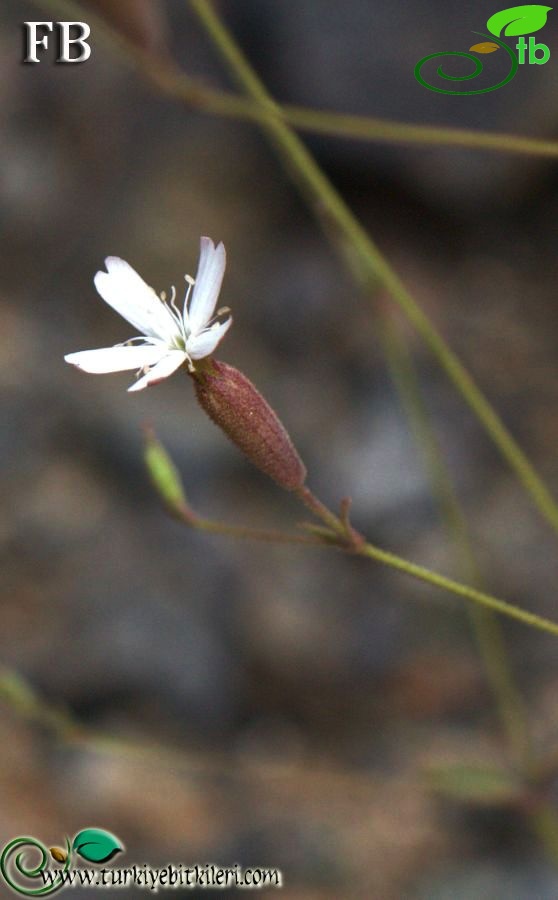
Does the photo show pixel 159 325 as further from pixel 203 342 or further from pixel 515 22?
pixel 515 22

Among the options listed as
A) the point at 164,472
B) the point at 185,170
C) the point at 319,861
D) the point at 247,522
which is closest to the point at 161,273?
the point at 185,170

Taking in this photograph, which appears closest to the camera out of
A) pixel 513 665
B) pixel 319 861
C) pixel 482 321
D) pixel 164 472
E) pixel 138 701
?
pixel 164 472

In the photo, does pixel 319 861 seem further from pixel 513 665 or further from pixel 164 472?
pixel 164 472

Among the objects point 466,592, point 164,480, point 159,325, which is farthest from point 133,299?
point 466,592

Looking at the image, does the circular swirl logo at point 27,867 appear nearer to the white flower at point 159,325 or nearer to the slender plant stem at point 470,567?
the slender plant stem at point 470,567

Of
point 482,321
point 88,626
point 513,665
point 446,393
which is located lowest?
point 513,665

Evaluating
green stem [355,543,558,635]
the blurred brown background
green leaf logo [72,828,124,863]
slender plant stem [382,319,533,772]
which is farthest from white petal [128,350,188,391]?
the blurred brown background
